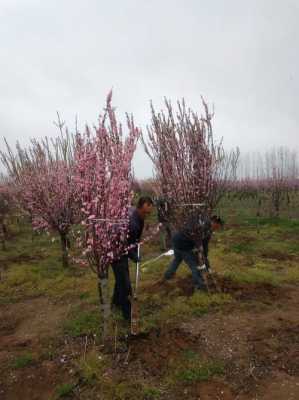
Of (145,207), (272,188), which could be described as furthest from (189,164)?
(272,188)

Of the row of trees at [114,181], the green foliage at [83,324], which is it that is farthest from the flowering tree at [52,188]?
the green foliage at [83,324]

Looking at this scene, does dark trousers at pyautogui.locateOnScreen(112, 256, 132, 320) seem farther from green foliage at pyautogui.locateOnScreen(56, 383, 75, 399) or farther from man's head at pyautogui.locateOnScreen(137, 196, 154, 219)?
green foliage at pyautogui.locateOnScreen(56, 383, 75, 399)

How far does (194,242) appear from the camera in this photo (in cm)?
677

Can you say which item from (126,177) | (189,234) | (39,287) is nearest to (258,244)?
(189,234)

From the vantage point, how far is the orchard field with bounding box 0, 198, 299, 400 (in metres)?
4.12

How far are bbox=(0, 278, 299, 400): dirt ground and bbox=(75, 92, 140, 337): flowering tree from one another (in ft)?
4.88

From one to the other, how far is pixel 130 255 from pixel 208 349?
5.90 ft

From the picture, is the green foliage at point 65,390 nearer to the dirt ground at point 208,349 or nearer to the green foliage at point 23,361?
the dirt ground at point 208,349

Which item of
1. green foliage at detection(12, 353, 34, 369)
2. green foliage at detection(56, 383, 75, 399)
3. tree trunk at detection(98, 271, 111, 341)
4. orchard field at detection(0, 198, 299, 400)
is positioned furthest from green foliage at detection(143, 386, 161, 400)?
green foliage at detection(12, 353, 34, 369)

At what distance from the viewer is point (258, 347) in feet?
16.0

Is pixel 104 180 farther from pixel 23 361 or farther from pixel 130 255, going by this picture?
pixel 23 361

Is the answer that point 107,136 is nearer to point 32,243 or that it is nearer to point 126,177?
point 126,177

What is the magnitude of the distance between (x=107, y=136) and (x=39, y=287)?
5.32m

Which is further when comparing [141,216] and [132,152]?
[141,216]
